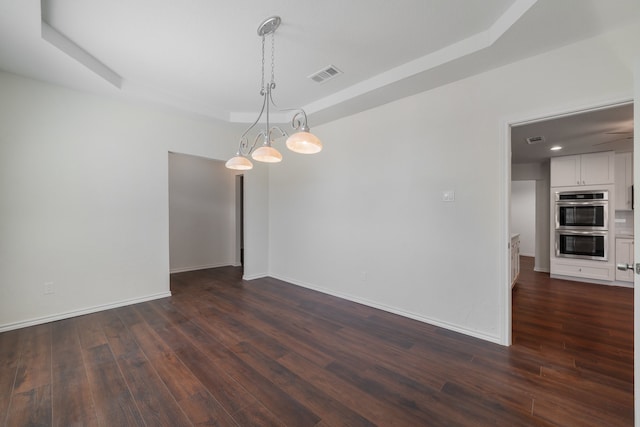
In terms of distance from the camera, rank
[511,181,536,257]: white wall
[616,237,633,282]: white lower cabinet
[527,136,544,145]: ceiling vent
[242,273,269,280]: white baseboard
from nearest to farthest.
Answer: [527,136,544,145]: ceiling vent, [616,237,633,282]: white lower cabinet, [242,273,269,280]: white baseboard, [511,181,536,257]: white wall

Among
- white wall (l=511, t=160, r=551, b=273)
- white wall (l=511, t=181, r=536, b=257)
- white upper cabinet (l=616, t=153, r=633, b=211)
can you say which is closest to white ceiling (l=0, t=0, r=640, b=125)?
white upper cabinet (l=616, t=153, r=633, b=211)

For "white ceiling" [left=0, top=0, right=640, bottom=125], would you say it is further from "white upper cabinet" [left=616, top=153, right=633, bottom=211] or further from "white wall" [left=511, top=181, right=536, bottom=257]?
"white wall" [left=511, top=181, right=536, bottom=257]

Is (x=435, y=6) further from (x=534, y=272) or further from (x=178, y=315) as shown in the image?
(x=534, y=272)

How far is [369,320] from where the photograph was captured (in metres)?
3.03

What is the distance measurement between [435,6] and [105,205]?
4.13 metres

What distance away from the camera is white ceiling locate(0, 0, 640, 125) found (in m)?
1.92

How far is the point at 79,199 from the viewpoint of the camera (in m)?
3.11

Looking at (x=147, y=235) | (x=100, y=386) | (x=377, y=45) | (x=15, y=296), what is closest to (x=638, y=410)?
(x=377, y=45)

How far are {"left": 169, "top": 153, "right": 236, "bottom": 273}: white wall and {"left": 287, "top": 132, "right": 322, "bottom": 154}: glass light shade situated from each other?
3.70m

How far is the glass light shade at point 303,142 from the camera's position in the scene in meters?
1.95

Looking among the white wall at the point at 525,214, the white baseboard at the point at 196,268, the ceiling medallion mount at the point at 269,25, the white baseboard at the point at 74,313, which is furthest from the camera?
the white wall at the point at 525,214

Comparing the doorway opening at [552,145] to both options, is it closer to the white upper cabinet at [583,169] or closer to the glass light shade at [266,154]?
the white upper cabinet at [583,169]

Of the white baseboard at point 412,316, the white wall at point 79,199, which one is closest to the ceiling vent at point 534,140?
the white baseboard at point 412,316

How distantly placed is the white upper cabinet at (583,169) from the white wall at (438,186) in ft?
12.9
